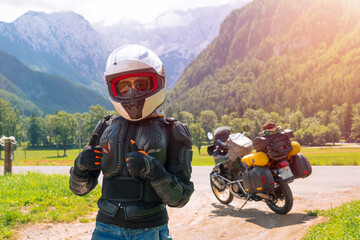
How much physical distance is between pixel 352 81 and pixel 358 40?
5437 cm

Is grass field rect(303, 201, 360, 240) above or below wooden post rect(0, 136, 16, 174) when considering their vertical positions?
below

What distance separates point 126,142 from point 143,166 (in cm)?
37

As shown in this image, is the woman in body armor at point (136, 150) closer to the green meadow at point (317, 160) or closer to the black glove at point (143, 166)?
the black glove at point (143, 166)

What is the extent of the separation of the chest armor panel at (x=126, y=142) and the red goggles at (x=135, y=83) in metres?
0.23

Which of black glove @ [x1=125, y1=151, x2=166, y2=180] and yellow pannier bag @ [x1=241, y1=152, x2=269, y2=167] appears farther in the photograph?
yellow pannier bag @ [x1=241, y1=152, x2=269, y2=167]

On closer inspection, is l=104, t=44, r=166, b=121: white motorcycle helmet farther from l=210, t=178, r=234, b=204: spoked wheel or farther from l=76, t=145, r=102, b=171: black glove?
l=210, t=178, r=234, b=204: spoked wheel

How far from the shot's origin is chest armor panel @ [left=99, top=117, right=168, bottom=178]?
2328mm

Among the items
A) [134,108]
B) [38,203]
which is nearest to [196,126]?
[38,203]

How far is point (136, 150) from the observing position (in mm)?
2152

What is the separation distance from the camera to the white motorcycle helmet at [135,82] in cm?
231

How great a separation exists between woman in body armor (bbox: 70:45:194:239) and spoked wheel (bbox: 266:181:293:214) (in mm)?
4621

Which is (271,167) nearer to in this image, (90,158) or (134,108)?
(134,108)

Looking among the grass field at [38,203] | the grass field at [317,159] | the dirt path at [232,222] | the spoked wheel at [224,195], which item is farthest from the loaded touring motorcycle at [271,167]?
the grass field at [317,159]

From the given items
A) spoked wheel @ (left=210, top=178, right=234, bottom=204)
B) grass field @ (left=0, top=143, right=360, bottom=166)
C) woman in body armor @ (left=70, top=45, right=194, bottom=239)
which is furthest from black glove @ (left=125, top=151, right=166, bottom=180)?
grass field @ (left=0, top=143, right=360, bottom=166)
